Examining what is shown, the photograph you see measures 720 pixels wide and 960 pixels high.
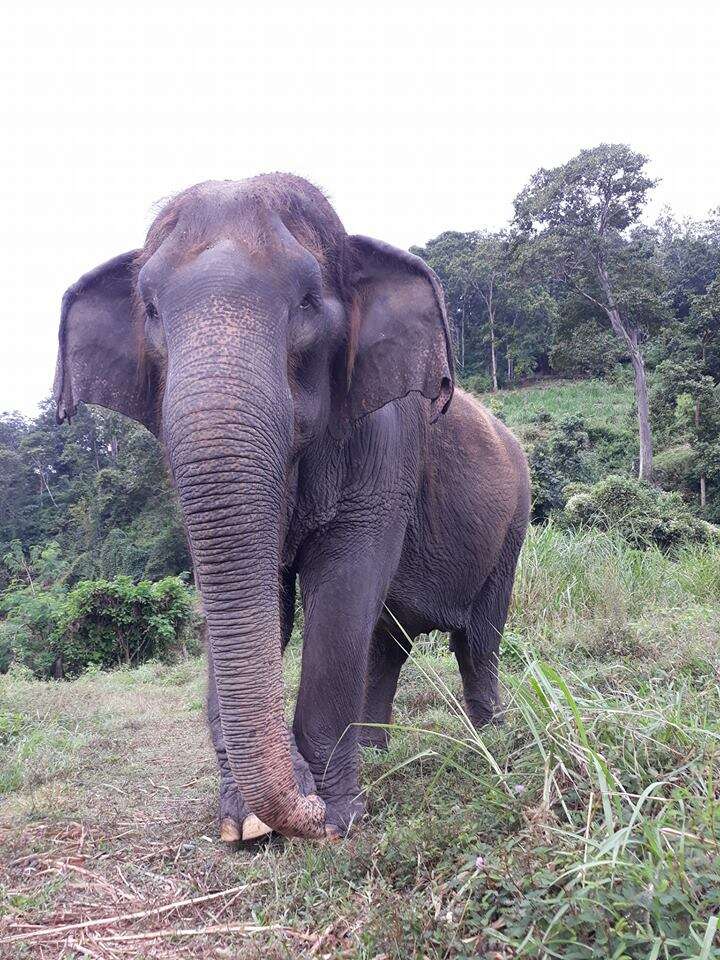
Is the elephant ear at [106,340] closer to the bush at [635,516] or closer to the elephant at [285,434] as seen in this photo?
the elephant at [285,434]

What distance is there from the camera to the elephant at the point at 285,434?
92.6 inches

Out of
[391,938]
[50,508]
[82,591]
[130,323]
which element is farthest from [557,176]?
[50,508]

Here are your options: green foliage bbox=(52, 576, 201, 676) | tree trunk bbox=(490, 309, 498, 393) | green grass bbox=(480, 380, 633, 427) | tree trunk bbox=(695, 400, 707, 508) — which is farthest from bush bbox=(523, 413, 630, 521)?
tree trunk bbox=(490, 309, 498, 393)

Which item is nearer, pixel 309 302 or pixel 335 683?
pixel 309 302

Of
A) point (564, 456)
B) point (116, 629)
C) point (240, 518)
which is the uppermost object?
point (240, 518)

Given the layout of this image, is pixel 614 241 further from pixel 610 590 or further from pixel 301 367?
pixel 301 367

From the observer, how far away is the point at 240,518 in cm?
231

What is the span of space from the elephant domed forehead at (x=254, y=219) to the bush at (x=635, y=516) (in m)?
9.51

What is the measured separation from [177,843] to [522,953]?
1692 mm

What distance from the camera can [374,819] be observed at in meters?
2.99

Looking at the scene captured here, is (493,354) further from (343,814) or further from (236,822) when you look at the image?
(236,822)

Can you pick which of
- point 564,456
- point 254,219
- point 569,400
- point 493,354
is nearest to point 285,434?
point 254,219

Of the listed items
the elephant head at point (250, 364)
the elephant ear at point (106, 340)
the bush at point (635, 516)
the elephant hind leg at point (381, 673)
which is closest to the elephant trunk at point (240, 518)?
the elephant head at point (250, 364)

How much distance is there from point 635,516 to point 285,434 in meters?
11.1
